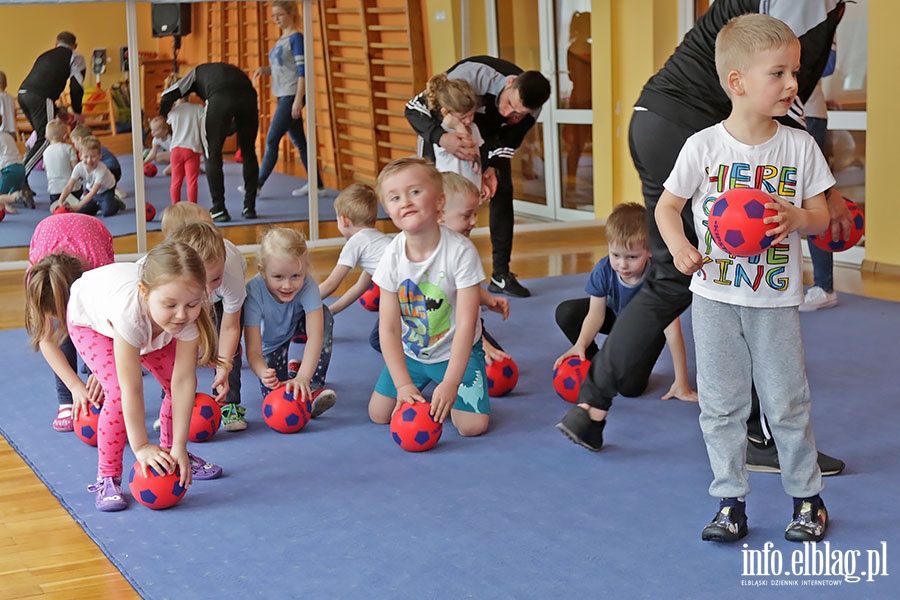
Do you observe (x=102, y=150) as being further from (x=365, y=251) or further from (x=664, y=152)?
(x=664, y=152)

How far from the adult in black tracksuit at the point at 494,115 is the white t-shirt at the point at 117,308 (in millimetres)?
2121

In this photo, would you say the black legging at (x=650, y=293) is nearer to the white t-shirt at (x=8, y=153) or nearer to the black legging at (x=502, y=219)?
the black legging at (x=502, y=219)

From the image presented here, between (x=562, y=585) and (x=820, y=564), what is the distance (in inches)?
24.0

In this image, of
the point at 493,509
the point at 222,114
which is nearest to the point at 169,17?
the point at 222,114

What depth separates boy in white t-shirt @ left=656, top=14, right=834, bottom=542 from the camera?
95.5 inches

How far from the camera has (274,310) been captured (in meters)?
3.93

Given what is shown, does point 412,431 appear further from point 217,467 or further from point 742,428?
point 742,428

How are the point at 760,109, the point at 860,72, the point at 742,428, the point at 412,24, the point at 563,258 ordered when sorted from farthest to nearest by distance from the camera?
the point at 412,24 → the point at 563,258 → the point at 860,72 → the point at 742,428 → the point at 760,109

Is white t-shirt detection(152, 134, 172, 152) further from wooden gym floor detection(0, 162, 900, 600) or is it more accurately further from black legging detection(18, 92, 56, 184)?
wooden gym floor detection(0, 162, 900, 600)

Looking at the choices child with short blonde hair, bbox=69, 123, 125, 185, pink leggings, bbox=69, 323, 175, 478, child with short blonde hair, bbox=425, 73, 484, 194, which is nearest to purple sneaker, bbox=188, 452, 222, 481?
pink leggings, bbox=69, 323, 175, 478

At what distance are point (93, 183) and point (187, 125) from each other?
0.71 m

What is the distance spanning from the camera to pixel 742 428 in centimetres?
263

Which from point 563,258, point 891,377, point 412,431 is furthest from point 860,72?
point 412,431

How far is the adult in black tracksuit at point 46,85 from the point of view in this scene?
21.9 feet
